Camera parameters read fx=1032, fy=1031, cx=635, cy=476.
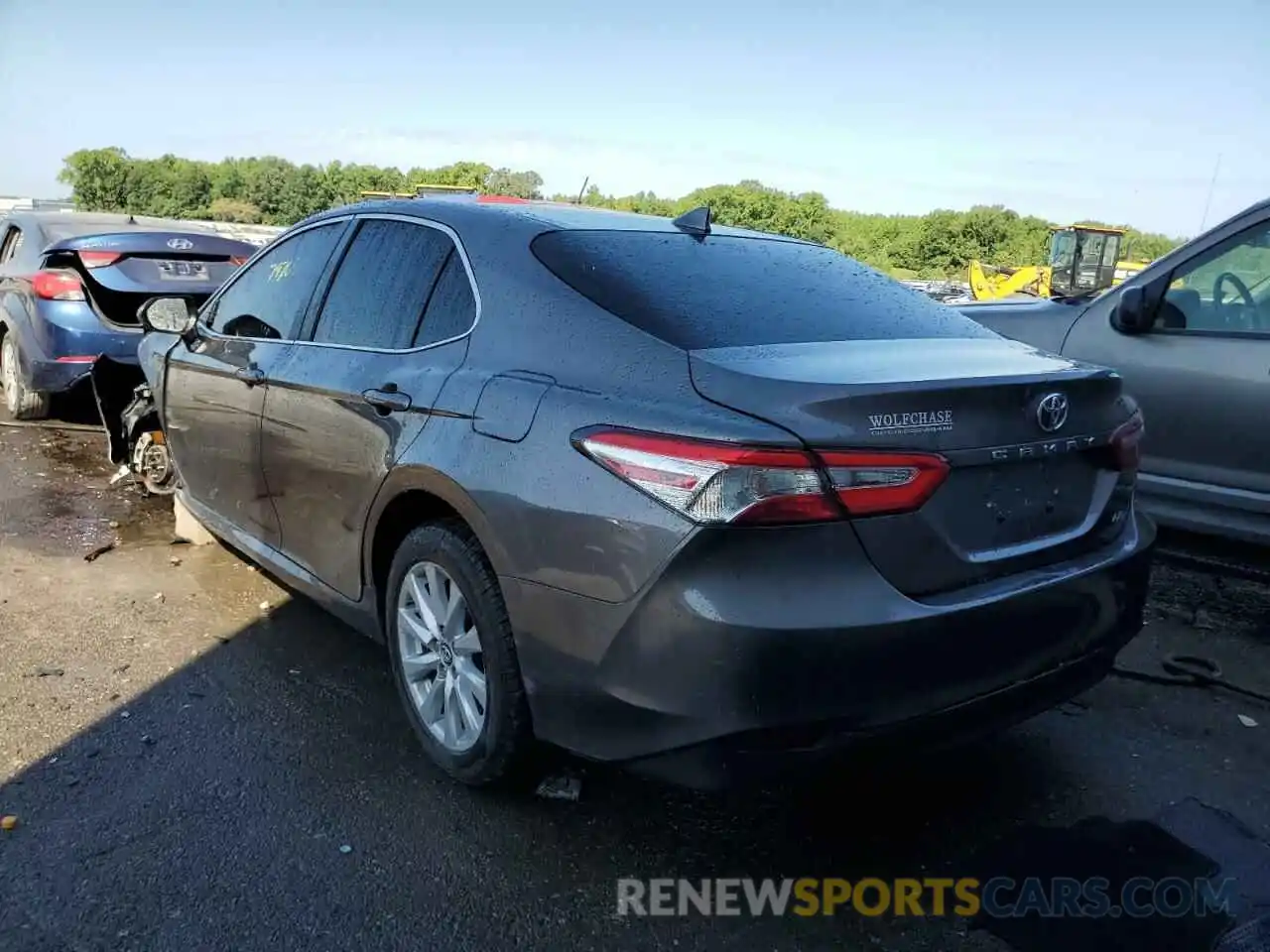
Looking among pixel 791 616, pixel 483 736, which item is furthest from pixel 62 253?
→ pixel 791 616

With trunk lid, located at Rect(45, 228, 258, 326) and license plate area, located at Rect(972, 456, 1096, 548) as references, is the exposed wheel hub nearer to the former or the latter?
trunk lid, located at Rect(45, 228, 258, 326)

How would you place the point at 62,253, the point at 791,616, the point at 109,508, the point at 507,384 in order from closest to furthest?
the point at 791,616
the point at 507,384
the point at 109,508
the point at 62,253

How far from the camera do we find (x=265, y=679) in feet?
12.4

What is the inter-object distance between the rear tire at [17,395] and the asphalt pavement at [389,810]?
408cm

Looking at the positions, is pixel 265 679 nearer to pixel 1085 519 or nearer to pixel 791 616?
pixel 791 616

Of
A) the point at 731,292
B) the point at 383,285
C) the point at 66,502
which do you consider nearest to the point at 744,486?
the point at 731,292

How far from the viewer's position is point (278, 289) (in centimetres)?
414

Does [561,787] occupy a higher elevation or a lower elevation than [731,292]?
lower

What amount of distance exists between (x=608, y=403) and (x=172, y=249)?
6.12 metres

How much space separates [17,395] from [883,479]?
25.2ft

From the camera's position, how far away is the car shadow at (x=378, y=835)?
2.45 metres

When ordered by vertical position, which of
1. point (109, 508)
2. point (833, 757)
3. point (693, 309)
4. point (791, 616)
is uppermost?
point (693, 309)

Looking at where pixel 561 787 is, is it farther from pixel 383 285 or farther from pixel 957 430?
pixel 383 285

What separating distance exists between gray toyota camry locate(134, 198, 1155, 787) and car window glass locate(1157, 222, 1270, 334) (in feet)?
6.79
